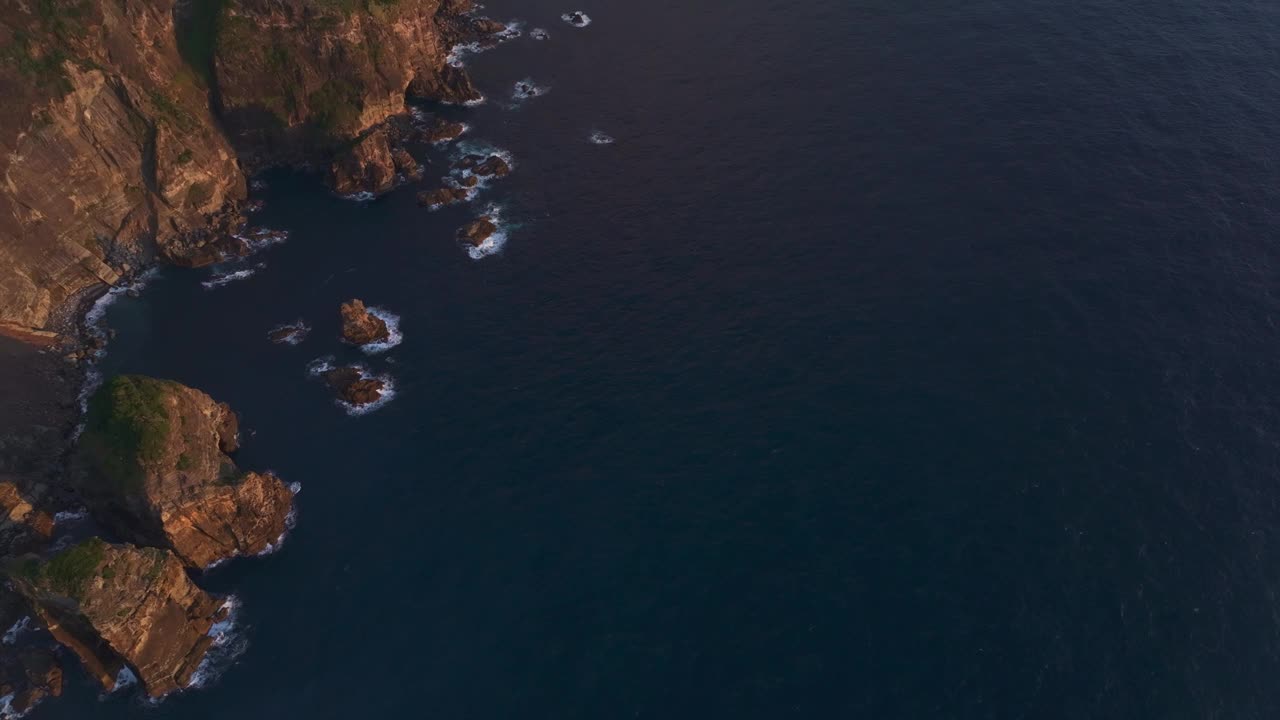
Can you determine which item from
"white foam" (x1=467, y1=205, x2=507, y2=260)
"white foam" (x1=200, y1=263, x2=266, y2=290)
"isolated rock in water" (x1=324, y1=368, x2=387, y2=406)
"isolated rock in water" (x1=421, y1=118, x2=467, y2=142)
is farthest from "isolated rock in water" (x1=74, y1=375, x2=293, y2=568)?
"isolated rock in water" (x1=421, y1=118, x2=467, y2=142)

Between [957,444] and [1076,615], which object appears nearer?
[1076,615]

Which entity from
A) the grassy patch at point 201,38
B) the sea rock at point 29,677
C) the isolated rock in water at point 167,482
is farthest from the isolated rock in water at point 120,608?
the grassy patch at point 201,38

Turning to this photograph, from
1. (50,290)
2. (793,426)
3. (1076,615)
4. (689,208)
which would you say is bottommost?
(1076,615)

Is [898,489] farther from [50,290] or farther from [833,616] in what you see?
[50,290]

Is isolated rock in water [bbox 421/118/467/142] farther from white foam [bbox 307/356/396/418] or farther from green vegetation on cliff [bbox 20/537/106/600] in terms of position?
green vegetation on cliff [bbox 20/537/106/600]

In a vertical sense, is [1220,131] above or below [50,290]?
below

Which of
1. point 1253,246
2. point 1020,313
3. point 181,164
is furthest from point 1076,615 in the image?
point 181,164

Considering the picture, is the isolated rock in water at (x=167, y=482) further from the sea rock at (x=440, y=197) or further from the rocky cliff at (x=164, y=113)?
the sea rock at (x=440, y=197)
